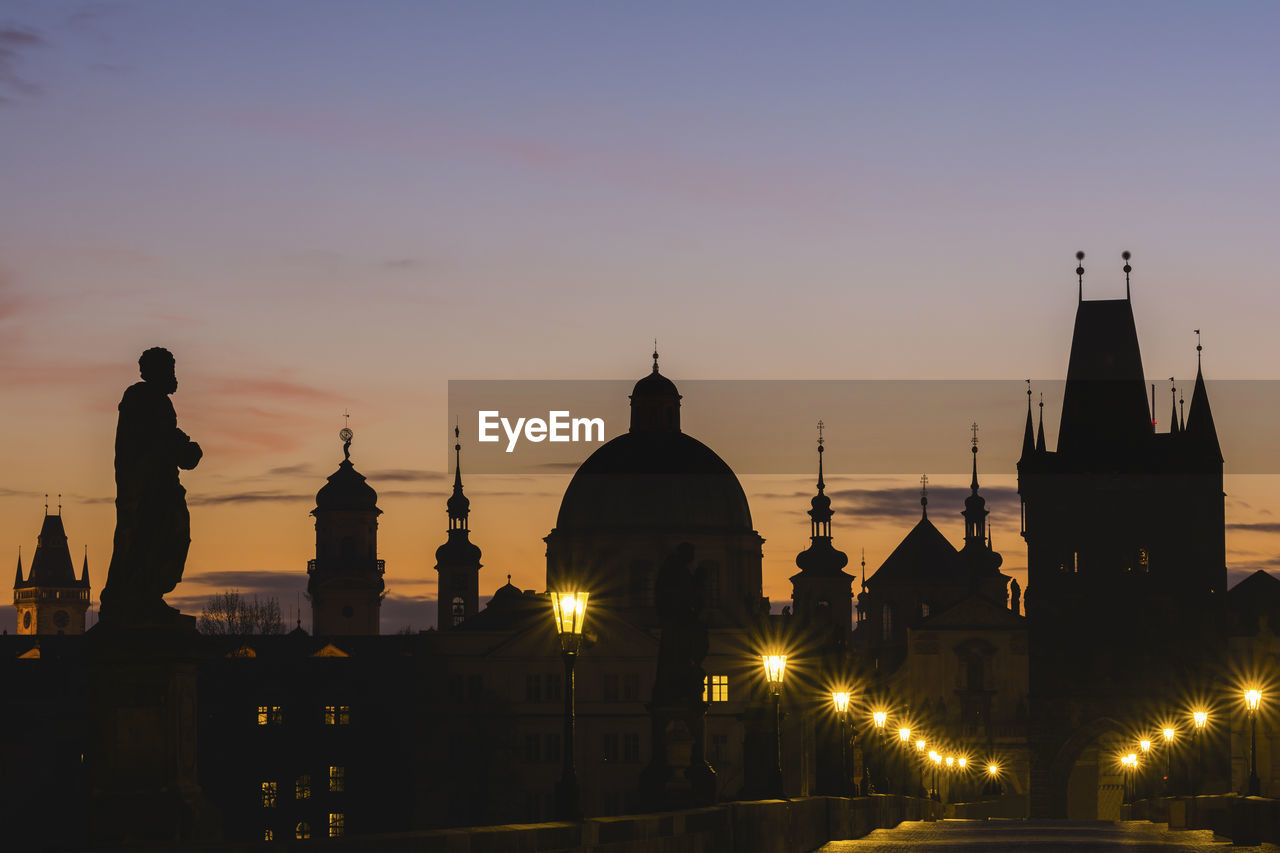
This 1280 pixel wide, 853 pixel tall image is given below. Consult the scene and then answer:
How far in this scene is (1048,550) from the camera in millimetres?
157250

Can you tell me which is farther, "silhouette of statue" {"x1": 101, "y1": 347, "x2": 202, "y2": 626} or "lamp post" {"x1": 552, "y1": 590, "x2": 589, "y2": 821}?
"lamp post" {"x1": 552, "y1": 590, "x2": 589, "y2": 821}

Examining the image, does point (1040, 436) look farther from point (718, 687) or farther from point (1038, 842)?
point (1038, 842)

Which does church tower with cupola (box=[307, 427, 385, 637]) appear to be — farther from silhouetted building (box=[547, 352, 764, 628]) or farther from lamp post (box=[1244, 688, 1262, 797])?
lamp post (box=[1244, 688, 1262, 797])

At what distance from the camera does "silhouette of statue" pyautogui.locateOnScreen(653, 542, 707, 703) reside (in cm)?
4275

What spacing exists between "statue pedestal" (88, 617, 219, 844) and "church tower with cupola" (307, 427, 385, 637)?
170 metres

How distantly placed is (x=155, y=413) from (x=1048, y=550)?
457 ft

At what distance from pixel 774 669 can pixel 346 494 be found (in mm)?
147713

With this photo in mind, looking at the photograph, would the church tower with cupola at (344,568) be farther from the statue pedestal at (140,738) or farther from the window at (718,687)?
the statue pedestal at (140,738)

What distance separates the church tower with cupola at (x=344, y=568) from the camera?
190875 millimetres

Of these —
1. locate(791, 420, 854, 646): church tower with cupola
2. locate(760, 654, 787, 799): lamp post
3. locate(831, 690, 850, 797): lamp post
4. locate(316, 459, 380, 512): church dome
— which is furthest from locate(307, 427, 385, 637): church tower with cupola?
locate(760, 654, 787, 799): lamp post

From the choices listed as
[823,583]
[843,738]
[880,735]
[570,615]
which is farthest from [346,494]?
[570,615]

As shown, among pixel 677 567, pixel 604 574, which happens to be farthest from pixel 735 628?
pixel 677 567

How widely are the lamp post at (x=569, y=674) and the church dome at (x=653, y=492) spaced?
12044 cm

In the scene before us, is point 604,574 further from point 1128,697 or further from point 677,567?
point 677,567
